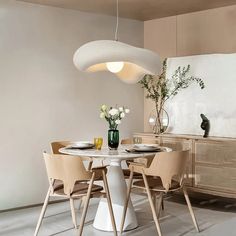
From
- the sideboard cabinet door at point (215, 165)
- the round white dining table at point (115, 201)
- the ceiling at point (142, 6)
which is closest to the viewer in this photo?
the round white dining table at point (115, 201)

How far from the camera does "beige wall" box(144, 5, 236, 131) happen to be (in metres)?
5.41

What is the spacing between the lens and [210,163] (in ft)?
16.8

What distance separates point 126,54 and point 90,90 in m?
2.16

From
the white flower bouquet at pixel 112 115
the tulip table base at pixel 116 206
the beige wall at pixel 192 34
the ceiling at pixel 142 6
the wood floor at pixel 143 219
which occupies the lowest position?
the wood floor at pixel 143 219

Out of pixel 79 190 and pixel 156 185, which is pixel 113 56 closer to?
pixel 79 190

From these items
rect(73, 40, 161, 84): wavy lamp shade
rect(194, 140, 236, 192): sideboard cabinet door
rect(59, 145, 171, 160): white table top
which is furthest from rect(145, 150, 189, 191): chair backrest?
rect(194, 140, 236, 192): sideboard cabinet door

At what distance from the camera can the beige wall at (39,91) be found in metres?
4.99

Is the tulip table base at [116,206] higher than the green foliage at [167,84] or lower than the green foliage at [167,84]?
lower

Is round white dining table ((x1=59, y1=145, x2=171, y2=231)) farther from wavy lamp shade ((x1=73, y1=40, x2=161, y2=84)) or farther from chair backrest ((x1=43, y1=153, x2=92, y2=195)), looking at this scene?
wavy lamp shade ((x1=73, y1=40, x2=161, y2=84))

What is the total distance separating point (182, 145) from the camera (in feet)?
17.7

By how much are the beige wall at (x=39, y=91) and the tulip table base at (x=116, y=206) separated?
1.28 metres

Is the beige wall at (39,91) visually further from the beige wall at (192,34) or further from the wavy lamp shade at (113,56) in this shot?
the wavy lamp shade at (113,56)

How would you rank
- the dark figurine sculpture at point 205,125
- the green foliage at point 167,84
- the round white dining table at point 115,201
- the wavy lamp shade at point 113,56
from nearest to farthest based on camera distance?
the wavy lamp shade at point 113,56 < the round white dining table at point 115,201 < the dark figurine sculpture at point 205,125 < the green foliage at point 167,84

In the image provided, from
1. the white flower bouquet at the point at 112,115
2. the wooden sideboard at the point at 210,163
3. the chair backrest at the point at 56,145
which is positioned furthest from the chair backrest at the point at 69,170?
the wooden sideboard at the point at 210,163
